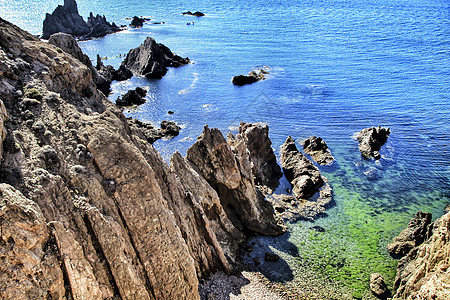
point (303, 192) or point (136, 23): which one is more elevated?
point (136, 23)

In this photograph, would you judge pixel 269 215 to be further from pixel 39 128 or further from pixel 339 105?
pixel 339 105

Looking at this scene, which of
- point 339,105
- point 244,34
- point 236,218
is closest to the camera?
point 236,218

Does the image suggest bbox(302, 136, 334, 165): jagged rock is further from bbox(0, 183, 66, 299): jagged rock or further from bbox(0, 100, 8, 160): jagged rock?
bbox(0, 100, 8, 160): jagged rock

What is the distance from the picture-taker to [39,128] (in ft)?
62.4

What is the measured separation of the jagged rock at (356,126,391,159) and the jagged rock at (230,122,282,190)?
17718mm

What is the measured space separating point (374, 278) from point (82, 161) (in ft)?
99.3

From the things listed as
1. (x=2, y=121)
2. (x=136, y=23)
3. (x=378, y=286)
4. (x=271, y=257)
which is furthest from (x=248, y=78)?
(x=136, y=23)

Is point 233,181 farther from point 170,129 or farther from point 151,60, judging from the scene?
point 151,60

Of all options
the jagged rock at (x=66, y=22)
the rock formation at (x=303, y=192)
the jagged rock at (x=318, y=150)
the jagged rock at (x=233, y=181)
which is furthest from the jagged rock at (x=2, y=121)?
the jagged rock at (x=66, y=22)

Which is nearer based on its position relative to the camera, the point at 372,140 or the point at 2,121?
the point at 2,121

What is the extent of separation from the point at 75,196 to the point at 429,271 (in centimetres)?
2786

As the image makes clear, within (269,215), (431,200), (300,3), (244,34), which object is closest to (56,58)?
(269,215)

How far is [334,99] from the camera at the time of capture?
271ft

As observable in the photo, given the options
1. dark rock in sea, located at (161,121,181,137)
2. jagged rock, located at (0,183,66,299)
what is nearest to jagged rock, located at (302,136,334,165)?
dark rock in sea, located at (161,121,181,137)
